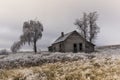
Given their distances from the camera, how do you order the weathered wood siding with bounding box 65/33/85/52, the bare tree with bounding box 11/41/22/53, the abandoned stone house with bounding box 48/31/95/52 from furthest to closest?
1. the bare tree with bounding box 11/41/22/53
2. the weathered wood siding with bounding box 65/33/85/52
3. the abandoned stone house with bounding box 48/31/95/52

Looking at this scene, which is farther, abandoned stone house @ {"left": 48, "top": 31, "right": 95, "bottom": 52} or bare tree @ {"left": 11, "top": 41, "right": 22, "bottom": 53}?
bare tree @ {"left": 11, "top": 41, "right": 22, "bottom": 53}

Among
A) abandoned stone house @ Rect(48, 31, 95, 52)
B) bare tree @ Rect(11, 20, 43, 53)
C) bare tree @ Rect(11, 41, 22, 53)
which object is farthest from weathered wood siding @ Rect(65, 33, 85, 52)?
bare tree @ Rect(11, 41, 22, 53)

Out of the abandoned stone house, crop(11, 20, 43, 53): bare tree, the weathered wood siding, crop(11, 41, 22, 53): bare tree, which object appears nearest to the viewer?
the abandoned stone house

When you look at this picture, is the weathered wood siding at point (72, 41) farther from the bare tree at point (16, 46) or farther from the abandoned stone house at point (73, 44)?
the bare tree at point (16, 46)

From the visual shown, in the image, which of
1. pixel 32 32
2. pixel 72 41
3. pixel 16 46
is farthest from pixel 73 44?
pixel 16 46

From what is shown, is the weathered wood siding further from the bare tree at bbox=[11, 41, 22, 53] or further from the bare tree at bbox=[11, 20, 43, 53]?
the bare tree at bbox=[11, 41, 22, 53]

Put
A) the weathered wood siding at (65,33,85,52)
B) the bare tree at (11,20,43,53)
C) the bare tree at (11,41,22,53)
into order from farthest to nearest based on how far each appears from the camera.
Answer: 1. the bare tree at (11,41,22,53)
2. the bare tree at (11,20,43,53)
3. the weathered wood siding at (65,33,85,52)

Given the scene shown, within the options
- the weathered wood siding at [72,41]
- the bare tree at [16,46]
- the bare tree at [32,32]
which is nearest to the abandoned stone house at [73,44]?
the weathered wood siding at [72,41]

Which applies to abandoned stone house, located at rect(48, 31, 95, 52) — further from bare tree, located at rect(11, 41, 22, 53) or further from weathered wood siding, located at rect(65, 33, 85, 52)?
bare tree, located at rect(11, 41, 22, 53)

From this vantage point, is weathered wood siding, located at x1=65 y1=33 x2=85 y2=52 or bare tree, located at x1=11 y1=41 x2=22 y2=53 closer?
weathered wood siding, located at x1=65 y1=33 x2=85 y2=52

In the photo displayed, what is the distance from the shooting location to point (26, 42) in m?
80.8

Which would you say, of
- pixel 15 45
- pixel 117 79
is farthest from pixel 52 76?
pixel 15 45

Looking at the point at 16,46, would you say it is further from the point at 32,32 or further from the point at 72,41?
the point at 72,41

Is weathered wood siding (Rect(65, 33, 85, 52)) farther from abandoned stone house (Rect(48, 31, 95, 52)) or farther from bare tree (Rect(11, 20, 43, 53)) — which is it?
bare tree (Rect(11, 20, 43, 53))
